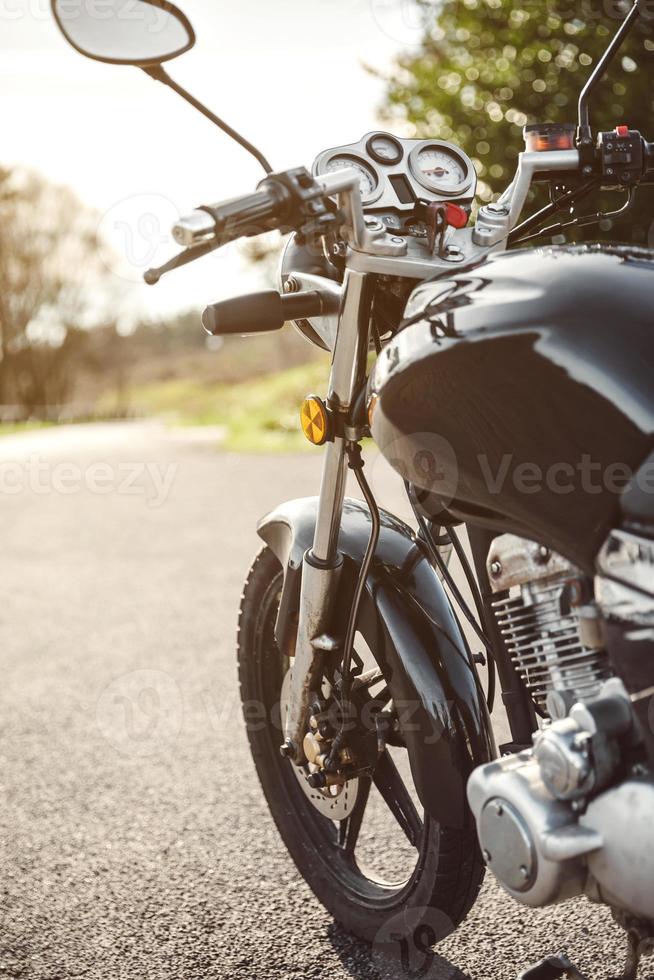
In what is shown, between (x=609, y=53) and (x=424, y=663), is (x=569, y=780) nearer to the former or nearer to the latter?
(x=424, y=663)

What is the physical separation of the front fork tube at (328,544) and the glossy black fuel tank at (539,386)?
28 cm

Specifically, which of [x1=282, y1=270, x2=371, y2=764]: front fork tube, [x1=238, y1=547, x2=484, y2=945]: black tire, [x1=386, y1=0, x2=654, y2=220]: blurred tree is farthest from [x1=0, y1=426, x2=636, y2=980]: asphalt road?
[x1=386, y1=0, x2=654, y2=220]: blurred tree

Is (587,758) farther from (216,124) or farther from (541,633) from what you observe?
(216,124)

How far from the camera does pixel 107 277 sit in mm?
27609

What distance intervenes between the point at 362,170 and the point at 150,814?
200cm

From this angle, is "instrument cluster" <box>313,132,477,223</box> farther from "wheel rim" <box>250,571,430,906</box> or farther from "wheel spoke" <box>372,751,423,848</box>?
"wheel spoke" <box>372,751,423,848</box>

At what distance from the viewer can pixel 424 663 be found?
1.94 m

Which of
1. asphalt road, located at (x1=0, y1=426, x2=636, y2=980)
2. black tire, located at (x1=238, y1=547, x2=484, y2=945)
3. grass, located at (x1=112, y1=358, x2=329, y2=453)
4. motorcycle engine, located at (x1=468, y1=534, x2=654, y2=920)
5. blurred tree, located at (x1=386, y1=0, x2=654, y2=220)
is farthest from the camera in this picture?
grass, located at (x1=112, y1=358, x2=329, y2=453)

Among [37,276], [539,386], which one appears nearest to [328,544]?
[539,386]

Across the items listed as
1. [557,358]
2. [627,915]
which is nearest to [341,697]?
[627,915]

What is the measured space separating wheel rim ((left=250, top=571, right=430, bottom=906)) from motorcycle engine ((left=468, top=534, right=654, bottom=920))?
78 cm

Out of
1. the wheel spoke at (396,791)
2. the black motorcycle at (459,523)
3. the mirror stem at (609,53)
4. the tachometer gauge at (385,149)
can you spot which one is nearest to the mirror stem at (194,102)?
the black motorcycle at (459,523)

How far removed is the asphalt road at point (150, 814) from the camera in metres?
2.27

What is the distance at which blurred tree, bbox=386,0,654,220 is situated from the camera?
7406 millimetres
